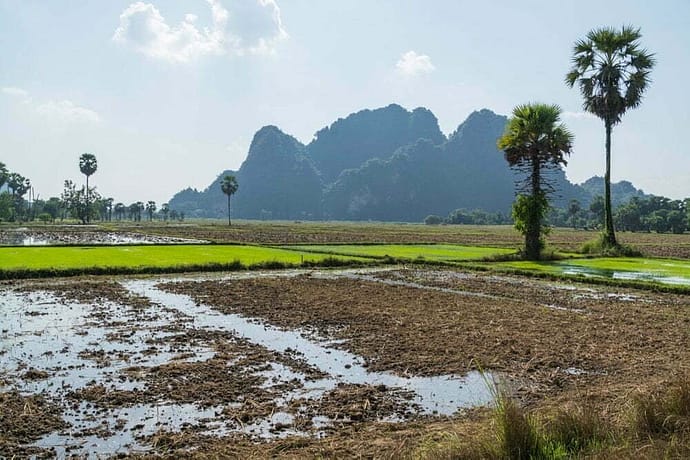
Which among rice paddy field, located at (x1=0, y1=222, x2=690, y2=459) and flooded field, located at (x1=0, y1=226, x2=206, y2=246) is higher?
flooded field, located at (x1=0, y1=226, x2=206, y2=246)

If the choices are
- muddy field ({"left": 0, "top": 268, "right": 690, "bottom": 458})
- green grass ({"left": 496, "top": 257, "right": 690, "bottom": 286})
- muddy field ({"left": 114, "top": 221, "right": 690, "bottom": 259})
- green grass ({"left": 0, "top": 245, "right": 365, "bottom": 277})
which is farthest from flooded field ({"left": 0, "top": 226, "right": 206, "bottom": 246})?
green grass ({"left": 496, "top": 257, "right": 690, "bottom": 286})

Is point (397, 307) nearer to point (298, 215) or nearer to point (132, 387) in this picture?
point (132, 387)

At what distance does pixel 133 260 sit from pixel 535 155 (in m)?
19.0

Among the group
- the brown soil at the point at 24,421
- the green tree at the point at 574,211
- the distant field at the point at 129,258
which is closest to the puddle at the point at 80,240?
the distant field at the point at 129,258

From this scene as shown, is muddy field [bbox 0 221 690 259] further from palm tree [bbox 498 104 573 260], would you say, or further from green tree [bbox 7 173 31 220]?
green tree [bbox 7 173 31 220]

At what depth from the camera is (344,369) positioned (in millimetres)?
8492

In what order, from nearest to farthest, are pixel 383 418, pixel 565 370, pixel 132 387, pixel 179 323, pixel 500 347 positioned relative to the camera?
pixel 383 418 < pixel 132 387 < pixel 565 370 < pixel 500 347 < pixel 179 323

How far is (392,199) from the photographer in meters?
176

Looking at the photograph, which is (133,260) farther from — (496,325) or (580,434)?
(580,434)

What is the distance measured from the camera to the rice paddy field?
5285mm

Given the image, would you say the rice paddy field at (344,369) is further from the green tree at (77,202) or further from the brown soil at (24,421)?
the green tree at (77,202)

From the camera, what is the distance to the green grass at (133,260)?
21.0m

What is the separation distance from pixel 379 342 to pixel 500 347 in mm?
2068

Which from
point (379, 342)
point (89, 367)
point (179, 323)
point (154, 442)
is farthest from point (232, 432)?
point (179, 323)
